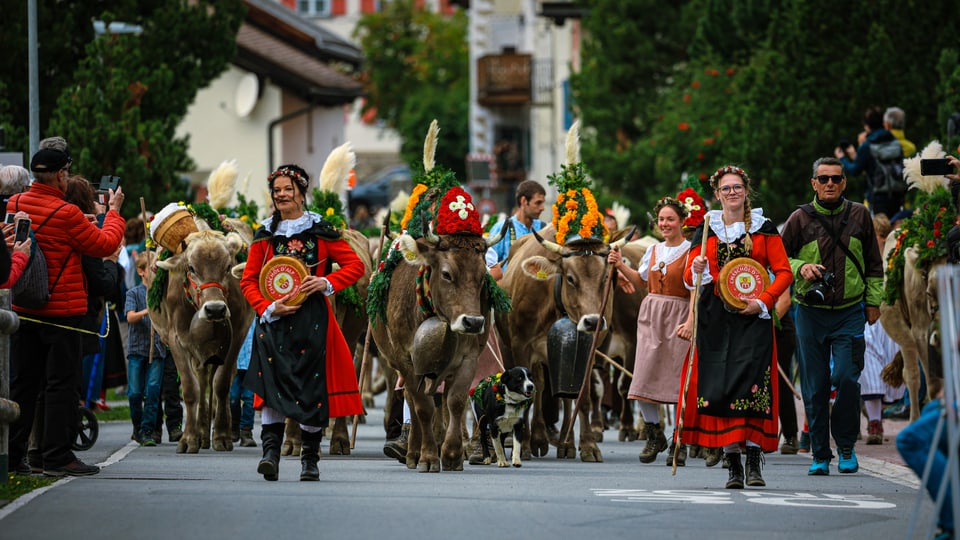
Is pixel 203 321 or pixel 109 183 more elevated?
pixel 109 183

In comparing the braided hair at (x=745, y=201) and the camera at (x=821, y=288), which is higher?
the braided hair at (x=745, y=201)

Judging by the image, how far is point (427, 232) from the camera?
46.7ft

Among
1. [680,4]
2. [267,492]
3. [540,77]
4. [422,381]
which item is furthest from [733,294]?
[540,77]

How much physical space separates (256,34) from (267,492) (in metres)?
47.9

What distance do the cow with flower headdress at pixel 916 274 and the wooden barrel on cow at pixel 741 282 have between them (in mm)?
2669

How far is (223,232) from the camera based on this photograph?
17734mm

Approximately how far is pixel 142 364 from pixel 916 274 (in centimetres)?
736

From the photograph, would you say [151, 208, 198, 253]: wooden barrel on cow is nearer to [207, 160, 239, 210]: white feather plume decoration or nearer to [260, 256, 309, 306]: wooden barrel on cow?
[207, 160, 239, 210]: white feather plume decoration

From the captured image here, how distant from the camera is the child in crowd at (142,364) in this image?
17.5 metres

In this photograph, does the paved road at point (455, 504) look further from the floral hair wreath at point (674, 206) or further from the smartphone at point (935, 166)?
the floral hair wreath at point (674, 206)

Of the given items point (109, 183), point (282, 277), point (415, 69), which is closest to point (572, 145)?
point (109, 183)

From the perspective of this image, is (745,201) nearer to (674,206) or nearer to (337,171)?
(674,206)

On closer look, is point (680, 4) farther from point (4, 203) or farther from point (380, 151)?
point (380, 151)

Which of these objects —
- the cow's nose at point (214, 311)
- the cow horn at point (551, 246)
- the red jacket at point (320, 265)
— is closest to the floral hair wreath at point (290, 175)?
the red jacket at point (320, 265)
